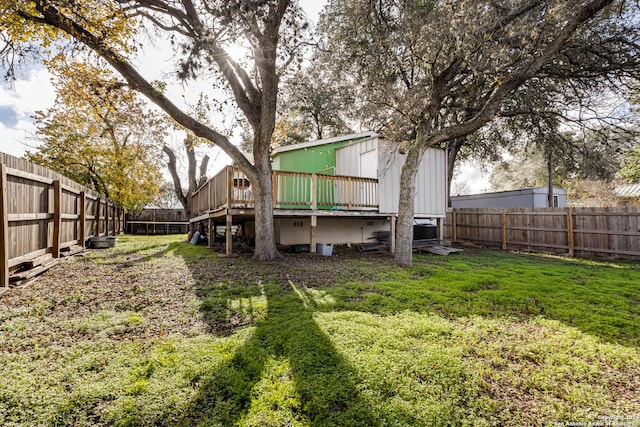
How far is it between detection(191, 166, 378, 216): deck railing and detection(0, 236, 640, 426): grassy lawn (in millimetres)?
3591

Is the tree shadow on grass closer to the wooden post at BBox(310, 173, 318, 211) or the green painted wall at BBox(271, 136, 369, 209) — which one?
the wooden post at BBox(310, 173, 318, 211)

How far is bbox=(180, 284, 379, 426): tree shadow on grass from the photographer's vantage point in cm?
193

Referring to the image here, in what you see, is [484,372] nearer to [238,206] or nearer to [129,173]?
[238,206]

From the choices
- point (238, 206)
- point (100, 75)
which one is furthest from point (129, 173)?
point (238, 206)

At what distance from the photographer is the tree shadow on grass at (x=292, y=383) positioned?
6.35 feet

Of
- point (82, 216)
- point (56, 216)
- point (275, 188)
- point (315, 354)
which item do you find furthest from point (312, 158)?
point (315, 354)

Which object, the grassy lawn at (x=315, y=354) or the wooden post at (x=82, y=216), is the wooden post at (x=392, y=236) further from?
the wooden post at (x=82, y=216)

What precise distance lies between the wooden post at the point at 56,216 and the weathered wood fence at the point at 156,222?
44.7ft

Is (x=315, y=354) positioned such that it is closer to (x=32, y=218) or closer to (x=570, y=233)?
(x=32, y=218)

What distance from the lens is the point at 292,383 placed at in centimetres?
228

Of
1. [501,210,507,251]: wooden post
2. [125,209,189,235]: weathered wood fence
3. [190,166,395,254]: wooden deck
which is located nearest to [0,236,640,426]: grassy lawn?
[190,166,395,254]: wooden deck

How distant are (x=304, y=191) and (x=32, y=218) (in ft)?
19.8

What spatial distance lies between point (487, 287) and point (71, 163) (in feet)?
58.9

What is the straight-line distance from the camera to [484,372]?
249cm
